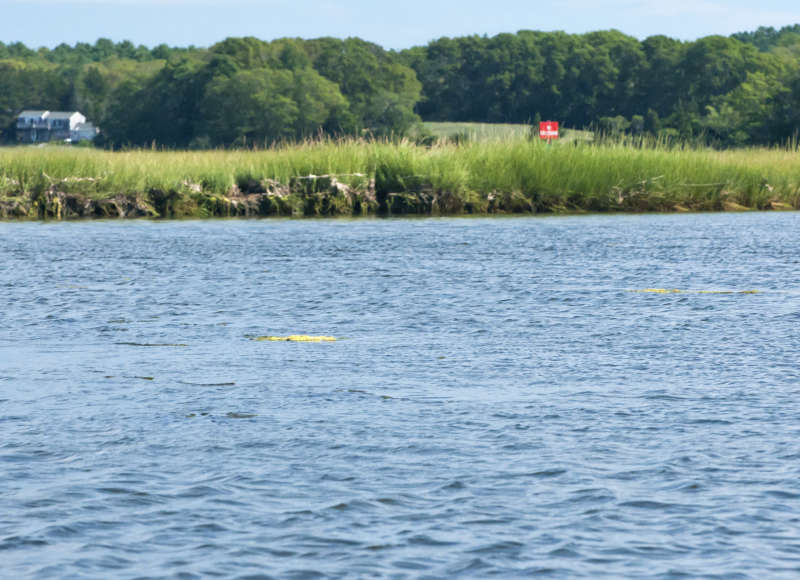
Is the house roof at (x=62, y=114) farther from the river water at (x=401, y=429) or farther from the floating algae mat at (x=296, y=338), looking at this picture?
the floating algae mat at (x=296, y=338)

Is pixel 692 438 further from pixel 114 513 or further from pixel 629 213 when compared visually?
pixel 629 213

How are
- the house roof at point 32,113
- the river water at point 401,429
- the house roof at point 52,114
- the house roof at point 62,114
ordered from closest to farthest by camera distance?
1. the river water at point 401,429
2. the house roof at point 32,113
3. the house roof at point 52,114
4. the house roof at point 62,114

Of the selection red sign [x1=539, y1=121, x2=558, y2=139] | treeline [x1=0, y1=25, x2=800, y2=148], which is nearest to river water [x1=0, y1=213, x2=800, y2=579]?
red sign [x1=539, y1=121, x2=558, y2=139]

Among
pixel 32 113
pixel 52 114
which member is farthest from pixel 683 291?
pixel 52 114

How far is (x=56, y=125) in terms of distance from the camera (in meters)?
157

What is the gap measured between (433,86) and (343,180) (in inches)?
3559

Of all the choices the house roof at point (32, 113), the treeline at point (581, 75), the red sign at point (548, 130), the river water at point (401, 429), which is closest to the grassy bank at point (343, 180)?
the red sign at point (548, 130)

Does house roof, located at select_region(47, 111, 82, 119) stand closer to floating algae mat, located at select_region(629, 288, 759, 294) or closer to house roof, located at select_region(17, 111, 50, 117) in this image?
house roof, located at select_region(17, 111, 50, 117)

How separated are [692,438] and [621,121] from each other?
262 ft

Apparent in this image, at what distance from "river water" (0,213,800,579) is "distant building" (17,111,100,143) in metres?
133

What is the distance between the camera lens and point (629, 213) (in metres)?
30.8

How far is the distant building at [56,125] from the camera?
143750mm

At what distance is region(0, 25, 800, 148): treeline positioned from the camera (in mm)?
86250

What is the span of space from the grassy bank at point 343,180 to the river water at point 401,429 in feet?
42.3
